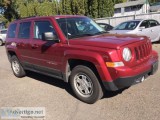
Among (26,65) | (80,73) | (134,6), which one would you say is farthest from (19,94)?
(134,6)

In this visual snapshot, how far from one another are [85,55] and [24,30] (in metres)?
2.93

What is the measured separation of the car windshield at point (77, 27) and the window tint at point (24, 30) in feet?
4.27

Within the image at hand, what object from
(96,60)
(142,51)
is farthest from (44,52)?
(142,51)

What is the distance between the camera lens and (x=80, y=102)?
206 inches

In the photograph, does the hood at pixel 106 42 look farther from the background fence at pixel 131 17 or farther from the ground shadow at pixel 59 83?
the background fence at pixel 131 17

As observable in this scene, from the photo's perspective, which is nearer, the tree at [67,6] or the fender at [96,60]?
the fender at [96,60]

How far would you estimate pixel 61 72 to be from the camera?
18.2ft

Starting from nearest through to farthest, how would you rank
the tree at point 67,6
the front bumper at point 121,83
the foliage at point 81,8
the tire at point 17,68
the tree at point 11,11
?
the front bumper at point 121,83 < the tire at point 17,68 < the foliage at point 81,8 < the tree at point 67,6 < the tree at point 11,11

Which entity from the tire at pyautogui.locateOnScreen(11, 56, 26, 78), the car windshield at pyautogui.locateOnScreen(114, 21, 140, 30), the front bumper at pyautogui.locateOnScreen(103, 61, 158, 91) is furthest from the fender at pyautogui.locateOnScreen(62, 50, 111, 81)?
the car windshield at pyautogui.locateOnScreen(114, 21, 140, 30)

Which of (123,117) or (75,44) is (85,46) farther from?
(123,117)

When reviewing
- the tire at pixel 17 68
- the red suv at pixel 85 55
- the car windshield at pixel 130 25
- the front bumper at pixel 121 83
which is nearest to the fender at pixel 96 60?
the red suv at pixel 85 55

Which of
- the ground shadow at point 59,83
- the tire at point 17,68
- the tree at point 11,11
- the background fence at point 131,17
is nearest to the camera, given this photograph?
the ground shadow at point 59,83

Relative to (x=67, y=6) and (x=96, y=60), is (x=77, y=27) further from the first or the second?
(x=67, y=6)

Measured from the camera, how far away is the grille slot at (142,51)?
4789 mm
